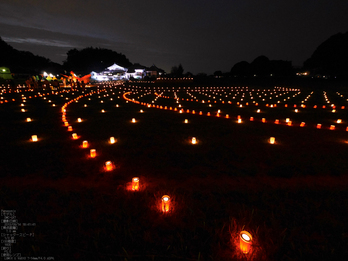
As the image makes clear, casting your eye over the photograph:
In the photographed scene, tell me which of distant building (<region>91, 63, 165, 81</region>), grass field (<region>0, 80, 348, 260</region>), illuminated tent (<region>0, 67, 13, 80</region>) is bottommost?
grass field (<region>0, 80, 348, 260</region>)

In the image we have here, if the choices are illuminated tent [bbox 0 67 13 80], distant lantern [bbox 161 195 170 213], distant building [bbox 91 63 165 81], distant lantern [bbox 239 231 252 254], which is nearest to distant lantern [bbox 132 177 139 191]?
distant lantern [bbox 161 195 170 213]

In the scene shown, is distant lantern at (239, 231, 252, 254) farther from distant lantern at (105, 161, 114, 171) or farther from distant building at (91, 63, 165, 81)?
distant building at (91, 63, 165, 81)

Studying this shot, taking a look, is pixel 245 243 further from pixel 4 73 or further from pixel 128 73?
pixel 128 73

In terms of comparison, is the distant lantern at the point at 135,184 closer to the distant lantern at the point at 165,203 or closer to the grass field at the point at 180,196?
the grass field at the point at 180,196

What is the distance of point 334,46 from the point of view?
41.7 m

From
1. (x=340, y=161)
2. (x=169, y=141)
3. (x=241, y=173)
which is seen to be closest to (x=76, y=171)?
(x=169, y=141)

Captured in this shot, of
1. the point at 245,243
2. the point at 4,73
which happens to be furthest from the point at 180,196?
the point at 4,73

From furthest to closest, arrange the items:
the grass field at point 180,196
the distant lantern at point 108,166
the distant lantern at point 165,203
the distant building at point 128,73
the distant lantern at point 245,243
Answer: the distant building at point 128,73, the distant lantern at point 108,166, the distant lantern at point 165,203, the grass field at point 180,196, the distant lantern at point 245,243

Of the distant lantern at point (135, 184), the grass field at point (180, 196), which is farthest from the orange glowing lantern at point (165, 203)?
the distant lantern at point (135, 184)

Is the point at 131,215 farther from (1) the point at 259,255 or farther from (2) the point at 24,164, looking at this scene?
(2) the point at 24,164

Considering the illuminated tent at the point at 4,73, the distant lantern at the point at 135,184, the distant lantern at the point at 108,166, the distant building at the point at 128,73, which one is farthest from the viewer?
the distant building at the point at 128,73

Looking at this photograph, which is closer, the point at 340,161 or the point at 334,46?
the point at 340,161

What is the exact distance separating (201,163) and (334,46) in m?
55.5

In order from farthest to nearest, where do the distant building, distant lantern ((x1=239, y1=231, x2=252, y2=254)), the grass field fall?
the distant building → the grass field → distant lantern ((x1=239, y1=231, x2=252, y2=254))
